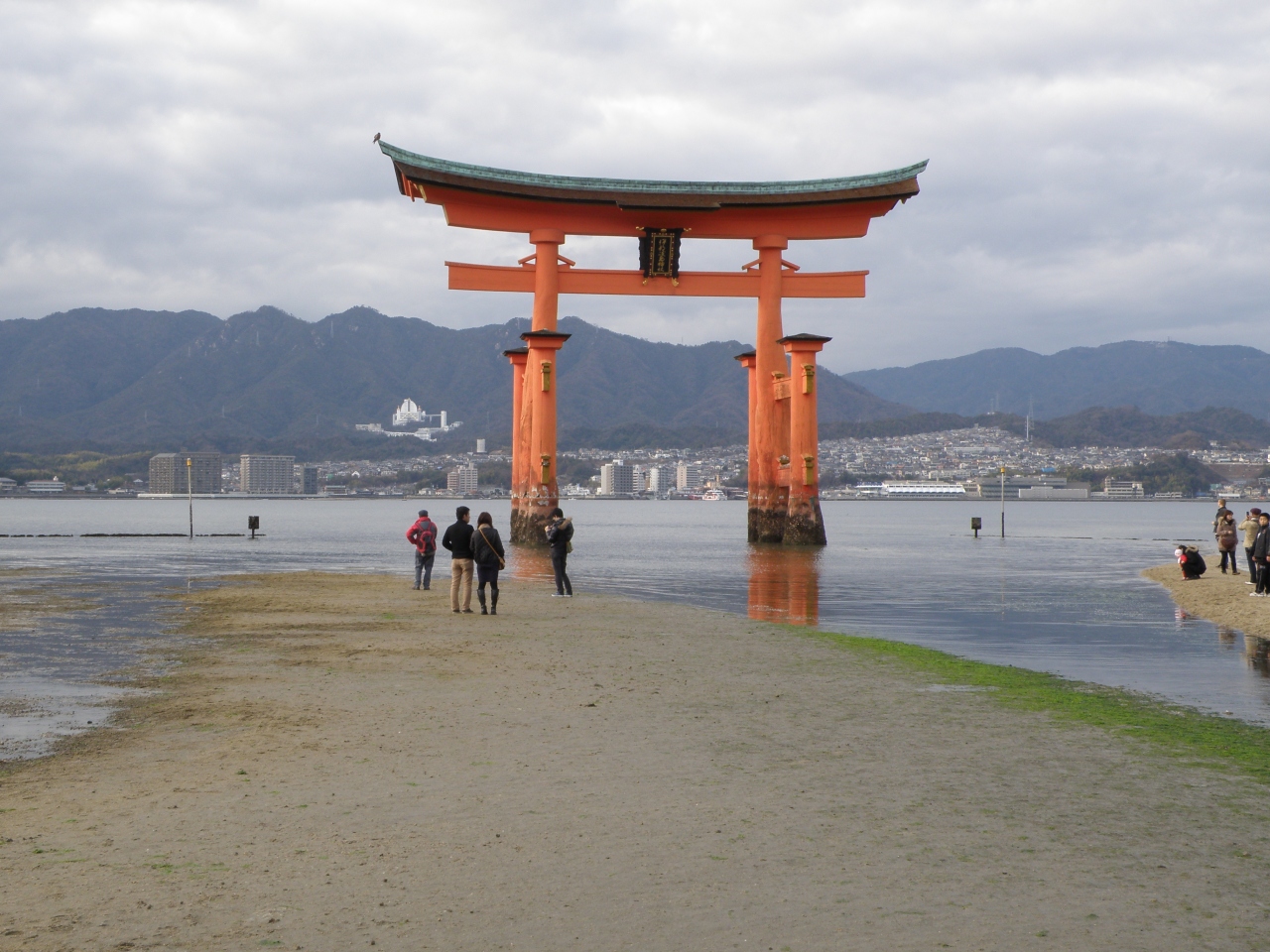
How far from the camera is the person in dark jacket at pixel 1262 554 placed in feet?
65.2

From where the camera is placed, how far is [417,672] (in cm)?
1259

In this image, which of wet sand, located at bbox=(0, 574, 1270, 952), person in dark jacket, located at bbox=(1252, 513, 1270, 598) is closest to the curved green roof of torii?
person in dark jacket, located at bbox=(1252, 513, 1270, 598)

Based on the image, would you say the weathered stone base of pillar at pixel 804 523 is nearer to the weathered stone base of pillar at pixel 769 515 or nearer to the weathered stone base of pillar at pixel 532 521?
the weathered stone base of pillar at pixel 769 515

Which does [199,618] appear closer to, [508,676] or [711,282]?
[508,676]

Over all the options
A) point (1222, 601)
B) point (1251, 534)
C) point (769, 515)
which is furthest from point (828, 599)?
point (769, 515)

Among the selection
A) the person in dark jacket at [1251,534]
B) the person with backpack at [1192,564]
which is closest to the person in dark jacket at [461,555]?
the person in dark jacket at [1251,534]

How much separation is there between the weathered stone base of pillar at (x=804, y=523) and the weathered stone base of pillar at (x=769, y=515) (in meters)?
0.69

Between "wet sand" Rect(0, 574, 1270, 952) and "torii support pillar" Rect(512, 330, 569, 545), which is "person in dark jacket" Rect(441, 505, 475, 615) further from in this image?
"torii support pillar" Rect(512, 330, 569, 545)

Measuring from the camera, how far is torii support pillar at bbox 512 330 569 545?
1645 inches

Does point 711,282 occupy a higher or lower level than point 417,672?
higher

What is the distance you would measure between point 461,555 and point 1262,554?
14337mm

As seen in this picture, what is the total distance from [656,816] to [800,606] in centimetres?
1623

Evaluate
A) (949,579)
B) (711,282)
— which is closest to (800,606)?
(949,579)

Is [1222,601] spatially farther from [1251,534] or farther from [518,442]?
[518,442]
